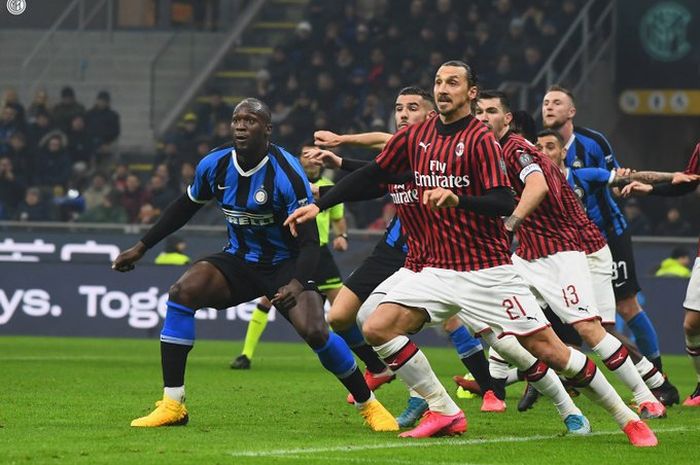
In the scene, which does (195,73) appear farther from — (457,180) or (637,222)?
(457,180)

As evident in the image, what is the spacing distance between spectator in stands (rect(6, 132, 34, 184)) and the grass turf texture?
11.3 meters

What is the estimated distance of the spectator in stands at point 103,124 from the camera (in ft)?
88.9

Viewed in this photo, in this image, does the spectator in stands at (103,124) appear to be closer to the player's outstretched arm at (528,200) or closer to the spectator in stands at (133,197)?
the spectator in stands at (133,197)

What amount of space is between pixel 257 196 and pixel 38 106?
1833 centimetres

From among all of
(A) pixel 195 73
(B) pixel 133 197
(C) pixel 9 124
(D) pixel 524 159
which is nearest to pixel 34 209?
(B) pixel 133 197

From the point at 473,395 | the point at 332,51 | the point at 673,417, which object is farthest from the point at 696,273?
the point at 332,51

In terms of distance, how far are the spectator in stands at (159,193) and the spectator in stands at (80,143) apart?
2422 millimetres

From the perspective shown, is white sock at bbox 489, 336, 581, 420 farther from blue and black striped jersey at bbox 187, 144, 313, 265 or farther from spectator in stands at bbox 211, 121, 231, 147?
spectator in stands at bbox 211, 121, 231, 147

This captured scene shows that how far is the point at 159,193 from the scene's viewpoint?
24.6 metres

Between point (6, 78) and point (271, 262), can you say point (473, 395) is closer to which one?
point (271, 262)

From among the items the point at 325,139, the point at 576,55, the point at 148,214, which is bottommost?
the point at 148,214

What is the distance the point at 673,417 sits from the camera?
425 inches

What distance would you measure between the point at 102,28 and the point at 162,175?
6393 mm

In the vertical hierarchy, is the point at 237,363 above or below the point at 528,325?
below
